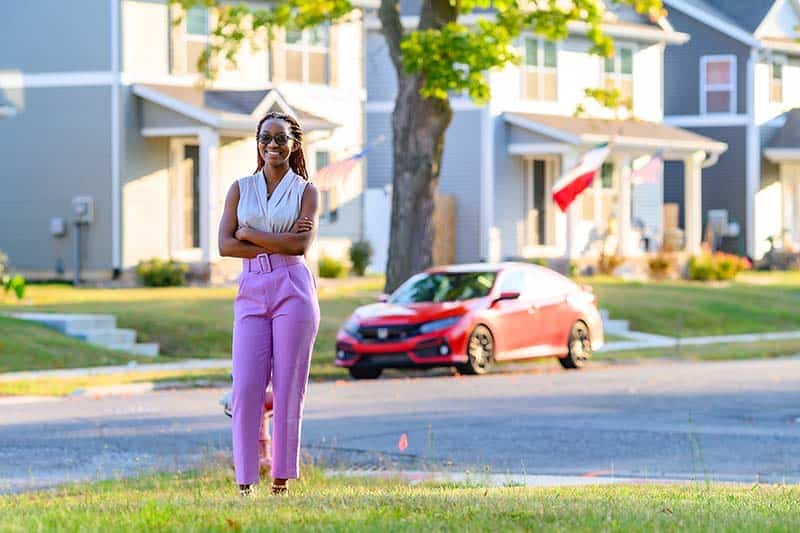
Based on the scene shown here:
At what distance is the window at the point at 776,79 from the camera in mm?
50531

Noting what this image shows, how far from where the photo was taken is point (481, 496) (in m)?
9.19

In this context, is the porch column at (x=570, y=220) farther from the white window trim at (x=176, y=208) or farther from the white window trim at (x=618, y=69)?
the white window trim at (x=176, y=208)

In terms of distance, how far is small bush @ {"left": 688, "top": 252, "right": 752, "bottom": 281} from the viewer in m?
41.7

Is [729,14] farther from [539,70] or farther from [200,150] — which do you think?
[200,150]

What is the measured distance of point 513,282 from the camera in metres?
23.3

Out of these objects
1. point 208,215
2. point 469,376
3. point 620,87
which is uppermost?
point 620,87

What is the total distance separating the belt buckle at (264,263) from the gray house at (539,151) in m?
30.6

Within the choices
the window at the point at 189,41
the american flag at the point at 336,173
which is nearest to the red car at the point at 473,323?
the american flag at the point at 336,173

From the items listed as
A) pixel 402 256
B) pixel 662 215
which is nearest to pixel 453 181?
pixel 662 215

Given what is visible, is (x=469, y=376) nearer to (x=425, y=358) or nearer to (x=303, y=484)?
(x=425, y=358)

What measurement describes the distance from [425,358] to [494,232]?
1947 centimetres

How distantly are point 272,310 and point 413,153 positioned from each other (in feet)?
56.3

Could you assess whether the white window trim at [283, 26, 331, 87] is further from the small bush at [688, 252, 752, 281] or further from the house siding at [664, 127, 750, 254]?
the house siding at [664, 127, 750, 254]

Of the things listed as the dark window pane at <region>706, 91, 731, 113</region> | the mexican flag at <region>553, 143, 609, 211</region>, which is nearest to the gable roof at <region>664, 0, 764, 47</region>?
the dark window pane at <region>706, 91, 731, 113</region>
